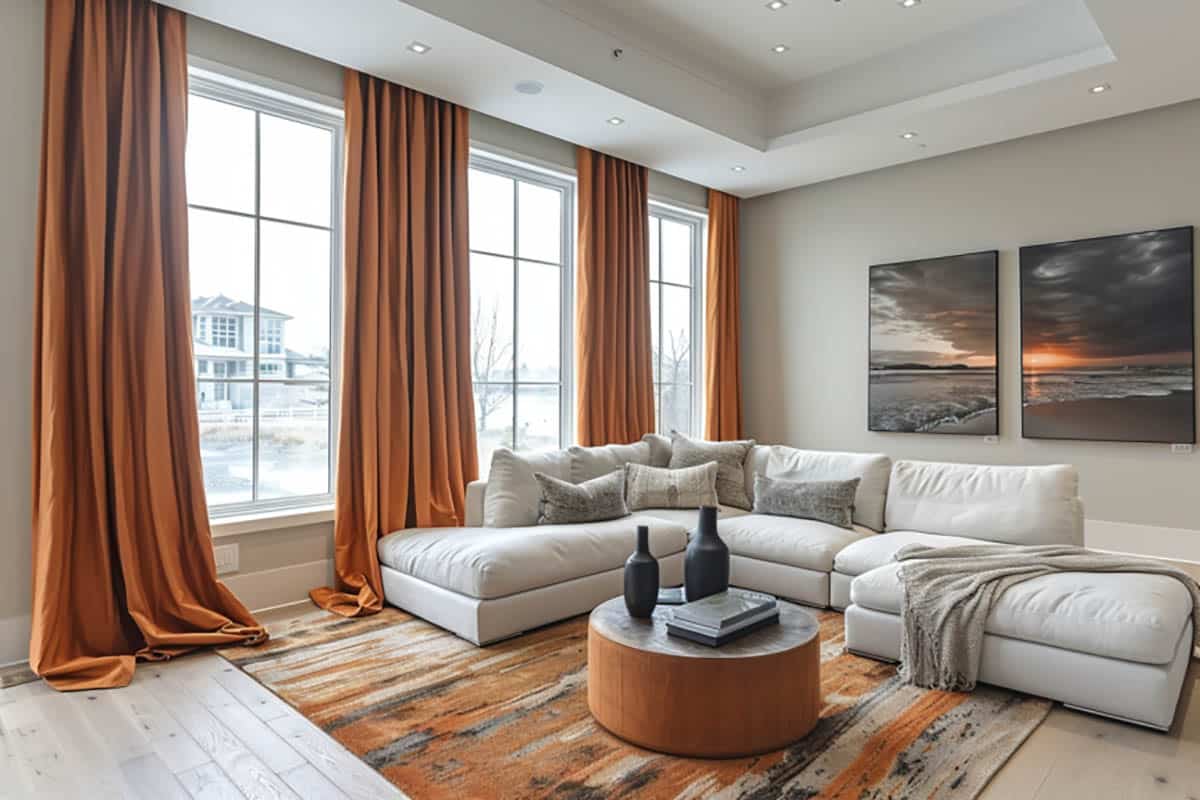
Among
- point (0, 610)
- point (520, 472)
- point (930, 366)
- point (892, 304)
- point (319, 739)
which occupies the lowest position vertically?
point (319, 739)

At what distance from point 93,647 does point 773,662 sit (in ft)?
9.06

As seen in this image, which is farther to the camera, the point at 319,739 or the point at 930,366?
the point at 930,366

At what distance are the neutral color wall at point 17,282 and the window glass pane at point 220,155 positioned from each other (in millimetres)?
666

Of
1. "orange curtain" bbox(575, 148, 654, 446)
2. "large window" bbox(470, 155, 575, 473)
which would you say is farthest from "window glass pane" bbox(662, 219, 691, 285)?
"large window" bbox(470, 155, 575, 473)

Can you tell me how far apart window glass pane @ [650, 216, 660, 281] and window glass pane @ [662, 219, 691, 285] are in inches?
3.5

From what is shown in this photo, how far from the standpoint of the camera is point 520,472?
4.23m

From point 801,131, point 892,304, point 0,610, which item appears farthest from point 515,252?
point 0,610

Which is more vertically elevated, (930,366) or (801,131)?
(801,131)

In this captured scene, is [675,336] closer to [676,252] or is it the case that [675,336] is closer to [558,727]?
[676,252]

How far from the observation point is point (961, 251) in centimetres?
564

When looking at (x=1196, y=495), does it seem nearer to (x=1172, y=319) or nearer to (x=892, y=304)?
(x=1172, y=319)

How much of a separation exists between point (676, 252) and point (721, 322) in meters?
0.73

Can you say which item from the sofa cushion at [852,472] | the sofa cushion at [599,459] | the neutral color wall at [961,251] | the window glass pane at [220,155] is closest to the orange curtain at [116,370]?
the window glass pane at [220,155]

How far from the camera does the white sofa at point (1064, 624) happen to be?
2.53 meters
